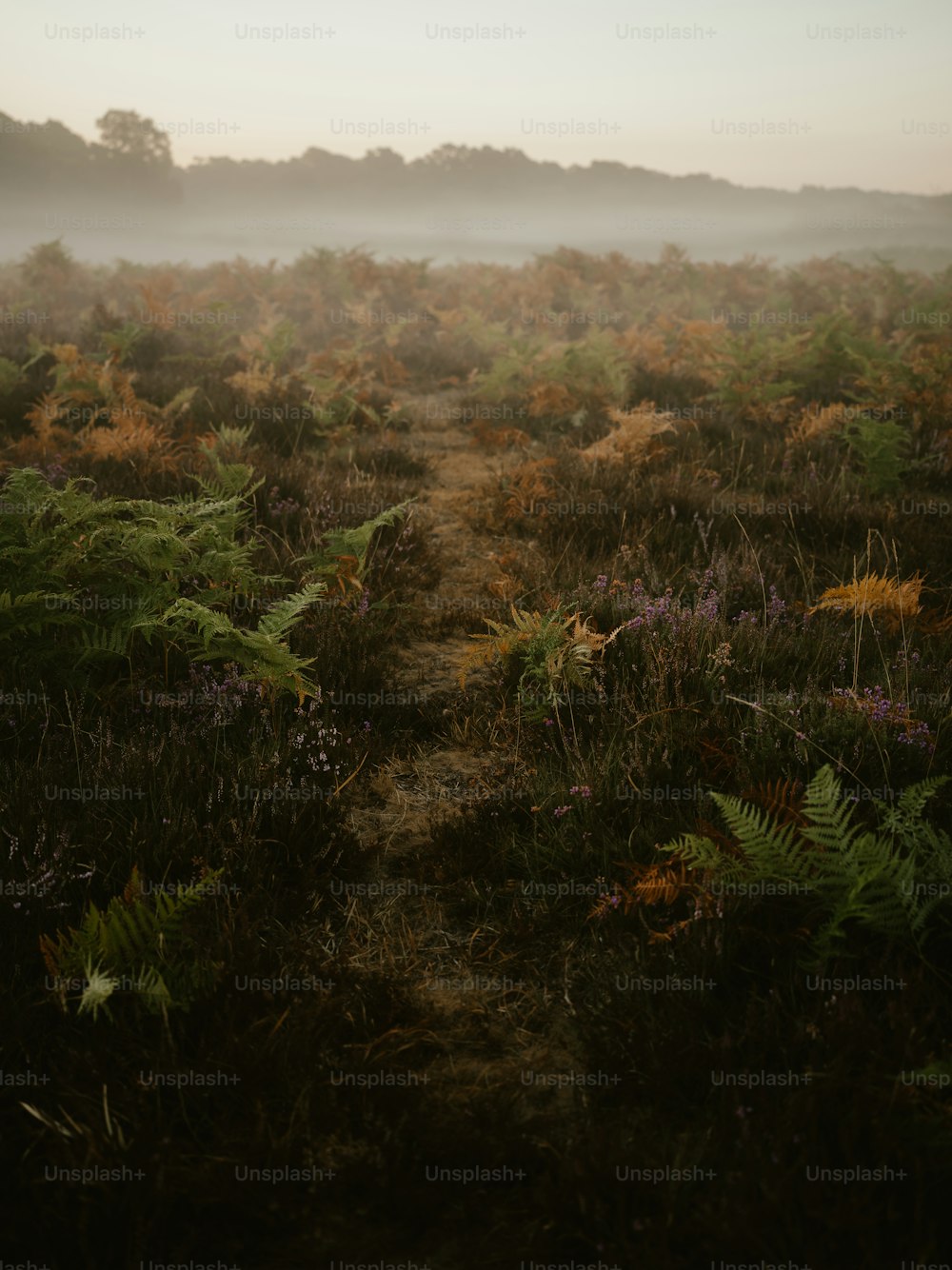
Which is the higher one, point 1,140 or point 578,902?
point 1,140

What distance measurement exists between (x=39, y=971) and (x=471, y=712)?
6.44 ft

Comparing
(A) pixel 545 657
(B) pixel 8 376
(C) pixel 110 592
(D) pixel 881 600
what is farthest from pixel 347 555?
(B) pixel 8 376

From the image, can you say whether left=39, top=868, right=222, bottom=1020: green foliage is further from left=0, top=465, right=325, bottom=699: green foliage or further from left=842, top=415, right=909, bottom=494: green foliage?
left=842, top=415, right=909, bottom=494: green foliage

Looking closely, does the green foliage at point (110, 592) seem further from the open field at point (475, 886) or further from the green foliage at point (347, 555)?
the green foliage at point (347, 555)

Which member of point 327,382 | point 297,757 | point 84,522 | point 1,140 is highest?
point 1,140

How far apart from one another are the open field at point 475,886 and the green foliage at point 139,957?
1cm

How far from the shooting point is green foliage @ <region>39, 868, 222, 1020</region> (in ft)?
6.67

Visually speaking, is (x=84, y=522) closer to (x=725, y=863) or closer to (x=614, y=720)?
(x=614, y=720)

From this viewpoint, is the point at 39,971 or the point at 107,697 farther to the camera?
the point at 107,697

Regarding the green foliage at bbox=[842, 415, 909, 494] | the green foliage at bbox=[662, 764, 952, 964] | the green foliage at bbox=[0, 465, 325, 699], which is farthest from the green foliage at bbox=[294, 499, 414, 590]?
the green foliage at bbox=[842, 415, 909, 494]

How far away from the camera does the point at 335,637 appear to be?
3.91 m

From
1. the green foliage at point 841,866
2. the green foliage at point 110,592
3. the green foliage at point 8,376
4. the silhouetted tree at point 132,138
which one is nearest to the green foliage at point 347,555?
the green foliage at point 110,592

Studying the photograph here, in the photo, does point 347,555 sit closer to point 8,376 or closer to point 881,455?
point 881,455

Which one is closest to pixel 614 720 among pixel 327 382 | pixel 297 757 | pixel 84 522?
pixel 297 757
